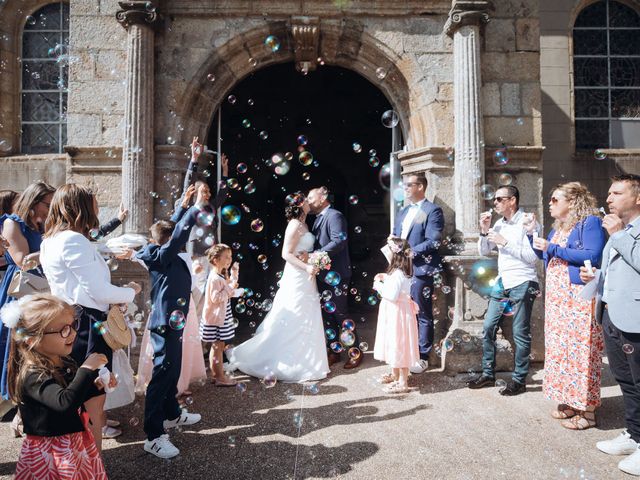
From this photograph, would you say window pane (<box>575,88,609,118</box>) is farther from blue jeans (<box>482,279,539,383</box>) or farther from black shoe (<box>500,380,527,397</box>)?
black shoe (<box>500,380,527,397</box>)

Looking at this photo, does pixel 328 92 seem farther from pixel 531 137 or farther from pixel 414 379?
pixel 414 379

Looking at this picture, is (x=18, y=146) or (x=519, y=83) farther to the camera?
(x=18, y=146)

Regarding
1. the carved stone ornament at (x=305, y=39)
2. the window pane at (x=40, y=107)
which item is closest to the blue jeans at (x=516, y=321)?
the carved stone ornament at (x=305, y=39)

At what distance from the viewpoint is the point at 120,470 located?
9.54 ft

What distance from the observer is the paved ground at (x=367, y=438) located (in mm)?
2881

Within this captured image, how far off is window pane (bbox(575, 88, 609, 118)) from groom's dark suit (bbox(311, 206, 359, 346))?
7335 millimetres

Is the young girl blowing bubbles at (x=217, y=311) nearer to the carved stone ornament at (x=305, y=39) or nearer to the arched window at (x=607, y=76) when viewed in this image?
the carved stone ornament at (x=305, y=39)

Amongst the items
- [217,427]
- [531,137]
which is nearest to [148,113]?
[217,427]

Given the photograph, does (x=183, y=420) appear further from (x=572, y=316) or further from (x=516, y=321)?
(x=572, y=316)

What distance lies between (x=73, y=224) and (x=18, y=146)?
21.3ft

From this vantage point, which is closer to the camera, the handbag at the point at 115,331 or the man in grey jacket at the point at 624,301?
the handbag at the point at 115,331

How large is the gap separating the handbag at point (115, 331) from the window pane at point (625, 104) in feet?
34.7

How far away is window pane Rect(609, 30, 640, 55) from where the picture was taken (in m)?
9.37

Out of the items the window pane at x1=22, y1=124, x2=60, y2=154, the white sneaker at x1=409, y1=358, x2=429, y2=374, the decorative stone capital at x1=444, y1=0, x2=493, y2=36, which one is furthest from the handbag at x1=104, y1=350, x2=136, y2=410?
the window pane at x1=22, y1=124, x2=60, y2=154
